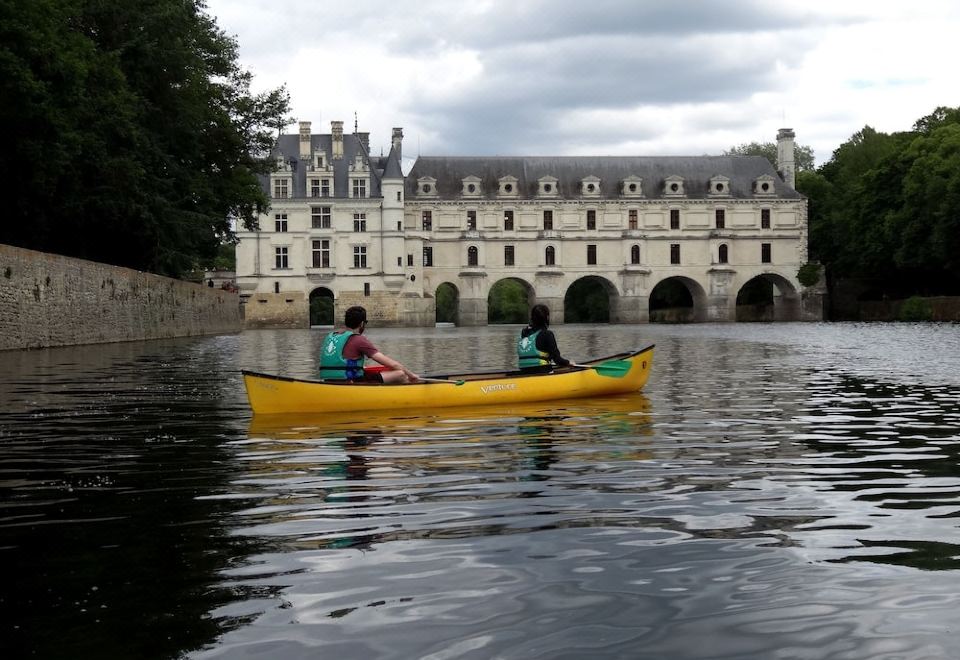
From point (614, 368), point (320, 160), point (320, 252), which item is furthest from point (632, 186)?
point (614, 368)

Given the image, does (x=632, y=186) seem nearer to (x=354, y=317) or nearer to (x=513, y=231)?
(x=513, y=231)

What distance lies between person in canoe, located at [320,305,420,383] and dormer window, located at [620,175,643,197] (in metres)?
72.9

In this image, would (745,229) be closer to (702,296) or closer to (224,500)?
(702,296)

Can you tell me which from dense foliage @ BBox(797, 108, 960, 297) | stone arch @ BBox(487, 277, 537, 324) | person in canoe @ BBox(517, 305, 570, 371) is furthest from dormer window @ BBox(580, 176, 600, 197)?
person in canoe @ BBox(517, 305, 570, 371)

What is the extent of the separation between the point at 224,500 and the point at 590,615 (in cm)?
300

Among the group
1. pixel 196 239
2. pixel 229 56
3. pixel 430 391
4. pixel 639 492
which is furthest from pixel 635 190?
pixel 639 492

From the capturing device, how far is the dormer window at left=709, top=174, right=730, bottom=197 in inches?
3312

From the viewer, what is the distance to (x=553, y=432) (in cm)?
989

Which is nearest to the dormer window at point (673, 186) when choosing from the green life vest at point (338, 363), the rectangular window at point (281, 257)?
the rectangular window at point (281, 257)

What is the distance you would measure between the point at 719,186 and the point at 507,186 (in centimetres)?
1580

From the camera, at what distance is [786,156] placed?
281ft

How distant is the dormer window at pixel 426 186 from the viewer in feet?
266

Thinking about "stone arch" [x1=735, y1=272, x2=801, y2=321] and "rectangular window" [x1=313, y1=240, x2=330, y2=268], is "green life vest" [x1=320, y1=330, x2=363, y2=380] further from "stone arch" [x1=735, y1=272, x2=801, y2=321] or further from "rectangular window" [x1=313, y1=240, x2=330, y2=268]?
"stone arch" [x1=735, y1=272, x2=801, y2=321]

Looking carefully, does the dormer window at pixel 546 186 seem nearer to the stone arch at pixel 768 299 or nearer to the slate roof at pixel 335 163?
the slate roof at pixel 335 163
